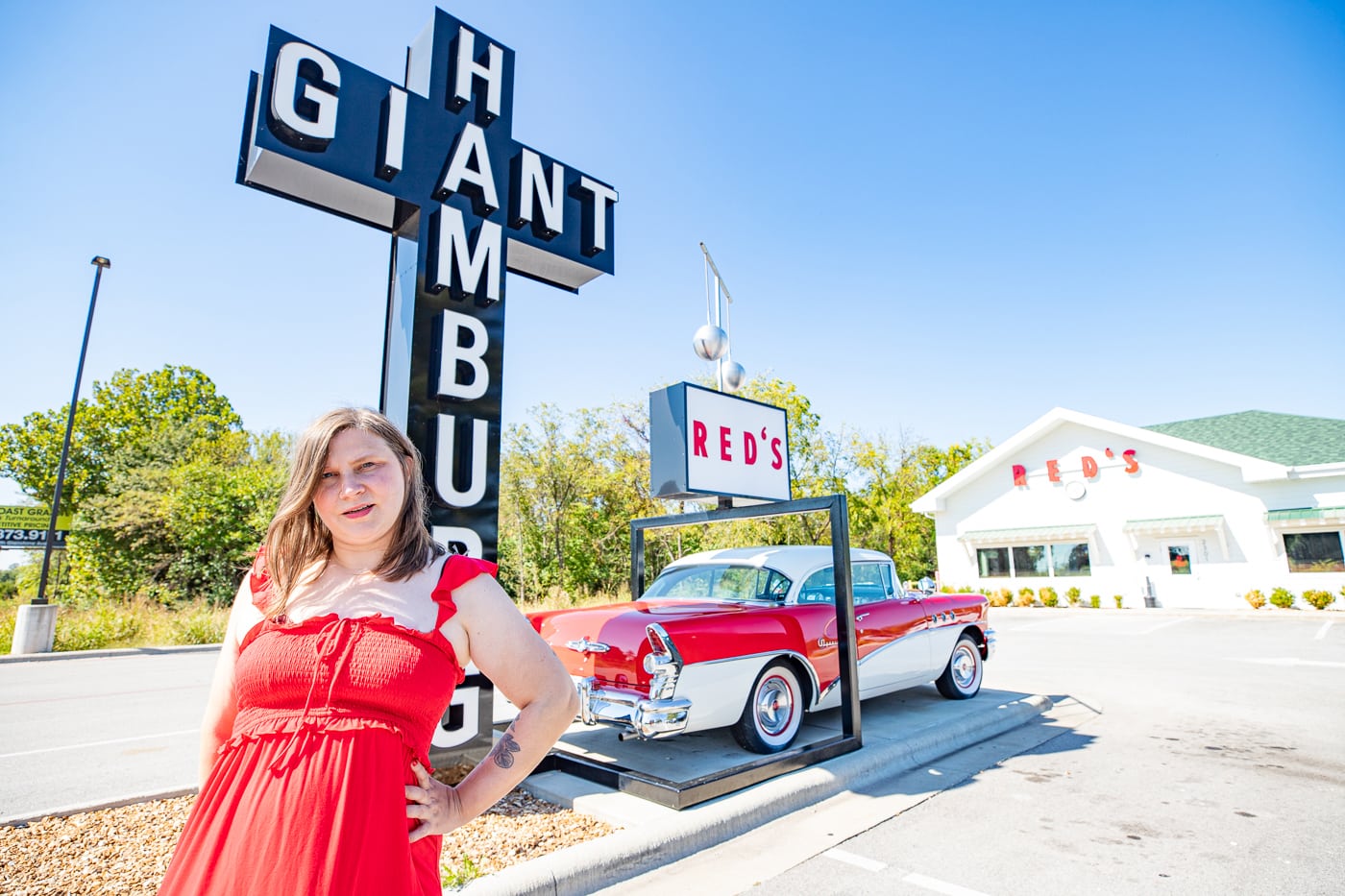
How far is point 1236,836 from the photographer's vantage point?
3.86m

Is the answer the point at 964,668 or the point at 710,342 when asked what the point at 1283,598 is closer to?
the point at 964,668

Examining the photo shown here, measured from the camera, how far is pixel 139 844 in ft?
11.6

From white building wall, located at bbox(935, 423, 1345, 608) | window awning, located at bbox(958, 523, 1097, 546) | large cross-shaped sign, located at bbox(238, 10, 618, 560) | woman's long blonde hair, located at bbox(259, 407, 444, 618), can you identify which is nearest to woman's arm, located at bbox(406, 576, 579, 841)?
woman's long blonde hair, located at bbox(259, 407, 444, 618)

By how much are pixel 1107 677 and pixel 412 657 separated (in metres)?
10.2

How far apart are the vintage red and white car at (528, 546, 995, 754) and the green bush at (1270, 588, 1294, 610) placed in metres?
18.3

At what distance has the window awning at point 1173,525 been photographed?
20953mm

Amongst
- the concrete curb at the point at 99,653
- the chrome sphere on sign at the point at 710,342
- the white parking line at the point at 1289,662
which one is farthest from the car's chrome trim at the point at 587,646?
→ the concrete curb at the point at 99,653

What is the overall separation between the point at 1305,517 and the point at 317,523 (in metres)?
25.8

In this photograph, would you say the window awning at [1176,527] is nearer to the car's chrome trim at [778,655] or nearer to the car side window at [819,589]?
the car side window at [819,589]

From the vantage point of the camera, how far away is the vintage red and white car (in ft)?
15.3

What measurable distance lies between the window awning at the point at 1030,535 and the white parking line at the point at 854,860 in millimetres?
23406

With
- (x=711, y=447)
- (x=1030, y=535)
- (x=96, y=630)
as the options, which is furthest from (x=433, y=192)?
(x=1030, y=535)

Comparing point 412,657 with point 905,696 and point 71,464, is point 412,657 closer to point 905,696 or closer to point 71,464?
point 905,696

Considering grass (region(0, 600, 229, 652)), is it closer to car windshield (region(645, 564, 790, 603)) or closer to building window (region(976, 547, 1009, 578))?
car windshield (region(645, 564, 790, 603))
